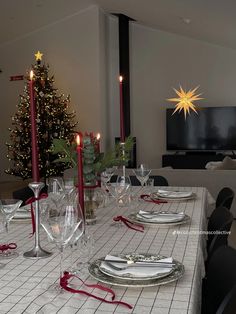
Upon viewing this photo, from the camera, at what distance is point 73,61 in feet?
28.6

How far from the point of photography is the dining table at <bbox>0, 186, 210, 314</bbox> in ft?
3.71

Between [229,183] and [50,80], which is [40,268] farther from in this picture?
[50,80]

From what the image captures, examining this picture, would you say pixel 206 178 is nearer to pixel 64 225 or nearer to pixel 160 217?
pixel 160 217

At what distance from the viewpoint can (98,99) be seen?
8609 millimetres

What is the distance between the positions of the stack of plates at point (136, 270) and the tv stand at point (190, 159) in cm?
737

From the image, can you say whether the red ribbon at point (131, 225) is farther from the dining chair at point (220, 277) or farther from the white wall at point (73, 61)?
the white wall at point (73, 61)

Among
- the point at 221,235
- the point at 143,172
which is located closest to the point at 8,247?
the point at 221,235

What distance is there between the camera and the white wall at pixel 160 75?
8969 mm

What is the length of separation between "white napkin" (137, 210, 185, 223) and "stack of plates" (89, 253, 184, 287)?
57 centimetres

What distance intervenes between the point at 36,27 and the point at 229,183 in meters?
5.42

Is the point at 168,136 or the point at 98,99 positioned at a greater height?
the point at 98,99

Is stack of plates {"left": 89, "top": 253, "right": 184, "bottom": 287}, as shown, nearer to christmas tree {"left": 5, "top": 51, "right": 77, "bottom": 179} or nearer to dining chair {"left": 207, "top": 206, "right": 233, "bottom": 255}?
dining chair {"left": 207, "top": 206, "right": 233, "bottom": 255}

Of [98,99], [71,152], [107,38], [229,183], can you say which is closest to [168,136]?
[98,99]

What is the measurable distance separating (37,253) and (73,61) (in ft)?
24.6
